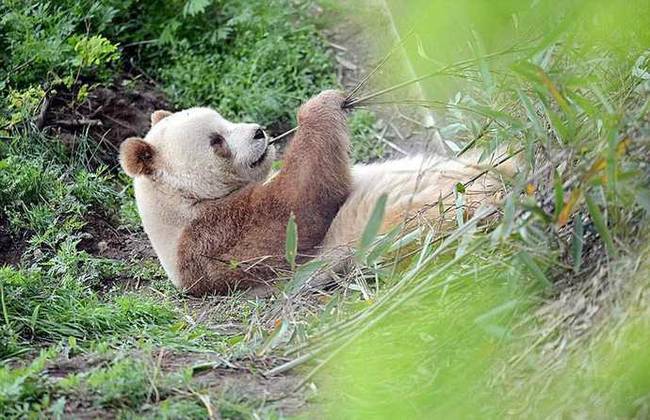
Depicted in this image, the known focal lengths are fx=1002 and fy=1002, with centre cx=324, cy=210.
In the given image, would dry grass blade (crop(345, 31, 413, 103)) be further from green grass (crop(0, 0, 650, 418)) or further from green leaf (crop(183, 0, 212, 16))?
green leaf (crop(183, 0, 212, 16))

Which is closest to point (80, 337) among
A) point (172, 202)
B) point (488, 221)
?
point (172, 202)

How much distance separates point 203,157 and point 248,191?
14.5 inches

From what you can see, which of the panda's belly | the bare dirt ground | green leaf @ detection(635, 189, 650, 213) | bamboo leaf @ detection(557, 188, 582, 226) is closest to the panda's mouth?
the panda's belly

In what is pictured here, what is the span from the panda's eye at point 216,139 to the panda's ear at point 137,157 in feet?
1.20

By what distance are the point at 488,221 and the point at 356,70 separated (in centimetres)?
434

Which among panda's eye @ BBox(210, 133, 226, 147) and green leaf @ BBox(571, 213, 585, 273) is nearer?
green leaf @ BBox(571, 213, 585, 273)

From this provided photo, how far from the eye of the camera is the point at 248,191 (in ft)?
20.4

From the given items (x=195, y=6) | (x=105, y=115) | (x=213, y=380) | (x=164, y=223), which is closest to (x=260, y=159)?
(x=164, y=223)

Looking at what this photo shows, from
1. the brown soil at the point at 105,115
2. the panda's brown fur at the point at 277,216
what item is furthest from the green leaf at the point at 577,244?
the brown soil at the point at 105,115

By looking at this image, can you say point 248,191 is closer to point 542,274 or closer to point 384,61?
point 384,61

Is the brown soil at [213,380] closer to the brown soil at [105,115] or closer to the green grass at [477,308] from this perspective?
the green grass at [477,308]

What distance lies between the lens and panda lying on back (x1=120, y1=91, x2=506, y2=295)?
A: 586cm

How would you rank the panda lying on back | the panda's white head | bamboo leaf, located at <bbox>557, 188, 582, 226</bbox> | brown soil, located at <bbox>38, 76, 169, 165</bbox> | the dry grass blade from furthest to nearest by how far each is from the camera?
brown soil, located at <bbox>38, 76, 169, 165</bbox>, the panda's white head, the panda lying on back, the dry grass blade, bamboo leaf, located at <bbox>557, 188, 582, 226</bbox>

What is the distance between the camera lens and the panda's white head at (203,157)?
247 inches
